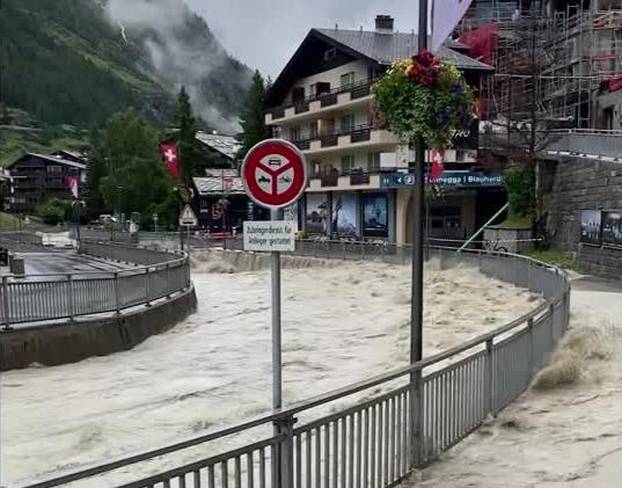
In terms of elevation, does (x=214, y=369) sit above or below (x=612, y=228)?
below

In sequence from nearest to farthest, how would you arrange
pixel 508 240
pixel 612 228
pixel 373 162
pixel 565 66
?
pixel 612 228
pixel 508 240
pixel 565 66
pixel 373 162

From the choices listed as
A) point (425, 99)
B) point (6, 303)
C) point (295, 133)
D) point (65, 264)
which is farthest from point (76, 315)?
point (295, 133)

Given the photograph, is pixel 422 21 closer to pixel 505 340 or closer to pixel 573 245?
pixel 505 340

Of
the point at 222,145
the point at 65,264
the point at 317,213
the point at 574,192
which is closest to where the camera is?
the point at 574,192

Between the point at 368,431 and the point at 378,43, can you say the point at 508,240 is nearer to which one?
the point at 378,43

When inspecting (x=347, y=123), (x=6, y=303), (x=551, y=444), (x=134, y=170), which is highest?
(x=347, y=123)

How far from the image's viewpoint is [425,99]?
6.91 meters

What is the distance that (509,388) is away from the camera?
28.0 feet

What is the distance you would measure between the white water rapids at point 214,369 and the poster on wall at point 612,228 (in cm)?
395

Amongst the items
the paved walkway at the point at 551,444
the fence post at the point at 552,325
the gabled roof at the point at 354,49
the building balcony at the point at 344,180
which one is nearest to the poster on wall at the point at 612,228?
the fence post at the point at 552,325

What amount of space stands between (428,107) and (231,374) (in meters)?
8.71

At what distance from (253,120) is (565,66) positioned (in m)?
50.7

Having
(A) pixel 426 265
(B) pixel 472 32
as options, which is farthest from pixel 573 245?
(B) pixel 472 32

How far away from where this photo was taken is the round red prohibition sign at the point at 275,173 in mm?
5762
